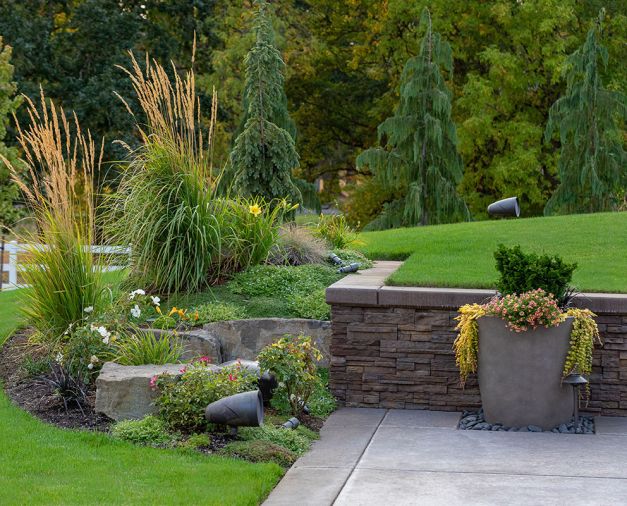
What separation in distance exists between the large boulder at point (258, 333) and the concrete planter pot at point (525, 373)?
1.73m

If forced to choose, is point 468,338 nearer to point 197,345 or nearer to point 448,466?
point 448,466

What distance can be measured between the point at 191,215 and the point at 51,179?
127cm

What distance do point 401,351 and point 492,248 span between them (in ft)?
9.37

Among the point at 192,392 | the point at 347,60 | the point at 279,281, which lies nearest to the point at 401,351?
the point at 279,281

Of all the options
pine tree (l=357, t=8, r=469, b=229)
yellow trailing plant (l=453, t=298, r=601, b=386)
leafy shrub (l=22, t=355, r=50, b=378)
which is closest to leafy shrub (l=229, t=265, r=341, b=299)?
leafy shrub (l=22, t=355, r=50, b=378)

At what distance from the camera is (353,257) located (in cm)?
996

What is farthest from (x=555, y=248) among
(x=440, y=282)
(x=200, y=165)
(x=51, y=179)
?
(x=51, y=179)

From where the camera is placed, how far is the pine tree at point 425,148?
2006cm

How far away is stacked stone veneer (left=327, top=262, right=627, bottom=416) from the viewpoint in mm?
7508

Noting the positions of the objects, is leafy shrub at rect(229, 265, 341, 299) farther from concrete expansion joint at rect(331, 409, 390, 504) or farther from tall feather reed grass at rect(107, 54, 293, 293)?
concrete expansion joint at rect(331, 409, 390, 504)

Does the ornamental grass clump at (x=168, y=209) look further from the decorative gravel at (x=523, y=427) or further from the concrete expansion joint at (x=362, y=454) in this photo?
the decorative gravel at (x=523, y=427)

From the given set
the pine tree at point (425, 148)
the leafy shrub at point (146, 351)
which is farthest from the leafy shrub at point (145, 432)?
the pine tree at point (425, 148)

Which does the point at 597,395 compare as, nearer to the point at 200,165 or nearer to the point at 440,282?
the point at 440,282

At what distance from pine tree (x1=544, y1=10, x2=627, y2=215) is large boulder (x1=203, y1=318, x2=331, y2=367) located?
12.2 metres
